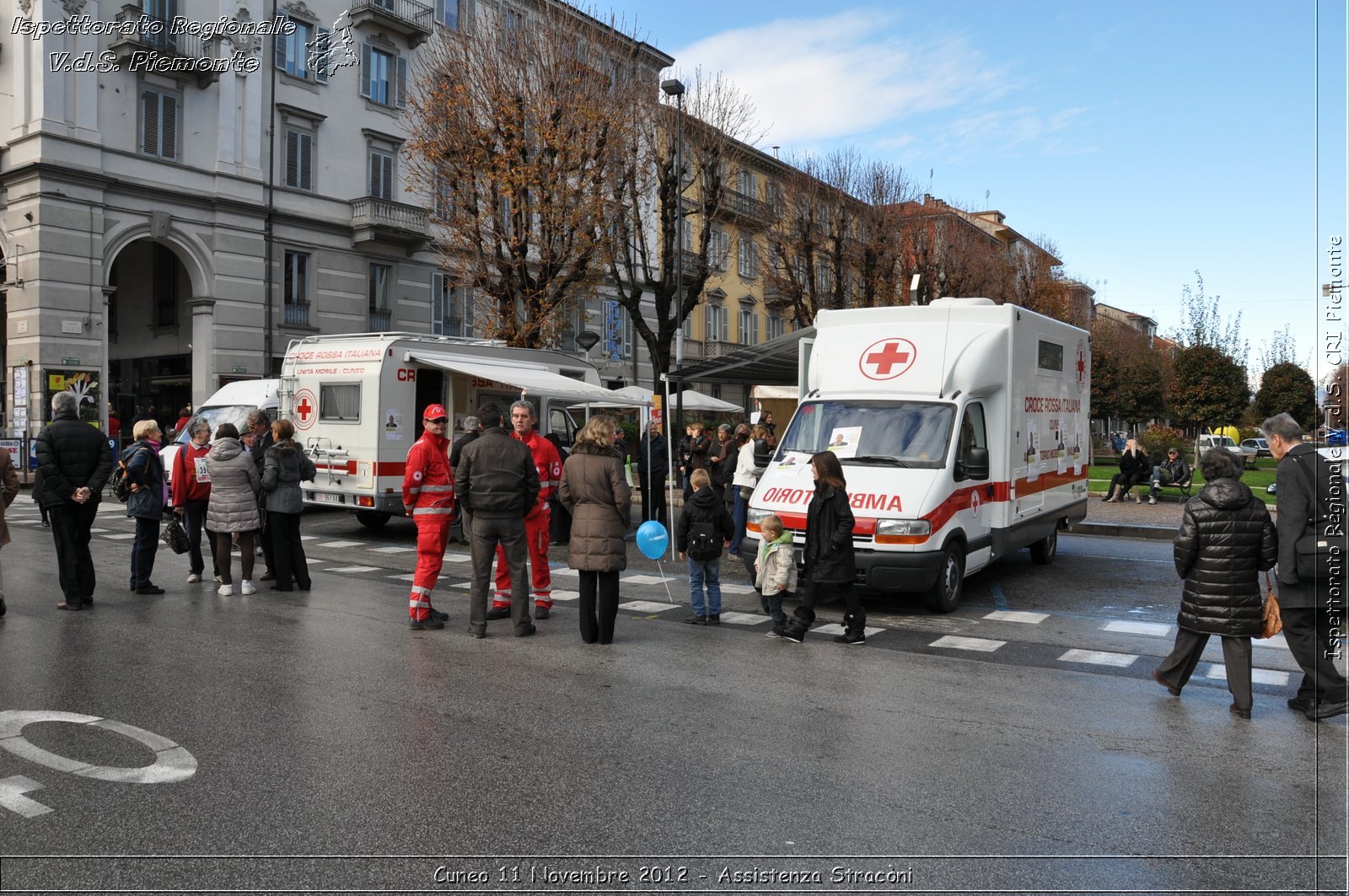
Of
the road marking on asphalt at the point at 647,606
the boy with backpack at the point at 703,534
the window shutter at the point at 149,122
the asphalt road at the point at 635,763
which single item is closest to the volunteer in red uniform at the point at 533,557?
the asphalt road at the point at 635,763

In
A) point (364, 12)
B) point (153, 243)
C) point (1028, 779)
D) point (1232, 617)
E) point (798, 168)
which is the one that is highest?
point (364, 12)

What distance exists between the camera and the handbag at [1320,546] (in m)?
5.87

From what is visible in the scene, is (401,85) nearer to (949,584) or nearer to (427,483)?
(427,483)

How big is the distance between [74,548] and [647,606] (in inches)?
202

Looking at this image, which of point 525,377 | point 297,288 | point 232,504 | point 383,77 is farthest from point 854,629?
point 383,77

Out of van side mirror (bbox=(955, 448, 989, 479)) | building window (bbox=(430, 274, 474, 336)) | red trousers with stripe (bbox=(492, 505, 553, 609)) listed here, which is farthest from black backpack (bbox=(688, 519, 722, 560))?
building window (bbox=(430, 274, 474, 336))

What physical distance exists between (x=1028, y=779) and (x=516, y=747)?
8.26 feet

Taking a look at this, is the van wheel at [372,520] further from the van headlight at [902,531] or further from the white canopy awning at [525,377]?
the van headlight at [902,531]

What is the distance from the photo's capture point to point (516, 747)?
5.18 meters

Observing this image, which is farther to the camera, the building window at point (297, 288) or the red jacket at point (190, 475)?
the building window at point (297, 288)

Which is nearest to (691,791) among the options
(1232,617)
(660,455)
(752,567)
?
(1232,617)

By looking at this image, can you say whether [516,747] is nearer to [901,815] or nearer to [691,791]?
[691,791]

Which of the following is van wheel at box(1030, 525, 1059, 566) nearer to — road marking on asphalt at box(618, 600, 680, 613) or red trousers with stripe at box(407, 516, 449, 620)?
road marking on asphalt at box(618, 600, 680, 613)

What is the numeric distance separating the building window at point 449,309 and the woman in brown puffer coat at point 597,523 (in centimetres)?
2526
